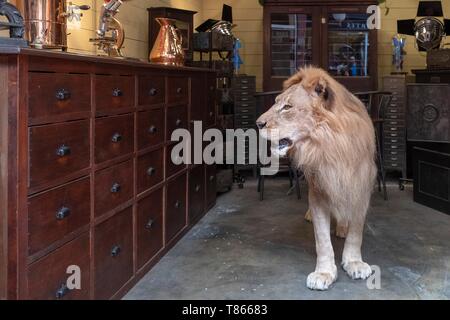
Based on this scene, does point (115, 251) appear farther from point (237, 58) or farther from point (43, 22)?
point (237, 58)

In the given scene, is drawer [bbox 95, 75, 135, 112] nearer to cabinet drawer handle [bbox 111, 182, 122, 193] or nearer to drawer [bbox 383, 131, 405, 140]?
cabinet drawer handle [bbox 111, 182, 122, 193]

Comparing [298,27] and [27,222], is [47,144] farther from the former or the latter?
[298,27]

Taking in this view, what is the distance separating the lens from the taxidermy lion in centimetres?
231

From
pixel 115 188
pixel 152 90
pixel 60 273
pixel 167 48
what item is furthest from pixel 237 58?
pixel 60 273

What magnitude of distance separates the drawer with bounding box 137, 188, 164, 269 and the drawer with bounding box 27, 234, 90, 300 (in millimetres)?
573

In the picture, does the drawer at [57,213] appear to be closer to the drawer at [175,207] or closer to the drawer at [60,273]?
the drawer at [60,273]

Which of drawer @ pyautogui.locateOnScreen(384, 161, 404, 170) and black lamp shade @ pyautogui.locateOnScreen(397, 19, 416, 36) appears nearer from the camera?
drawer @ pyautogui.locateOnScreen(384, 161, 404, 170)

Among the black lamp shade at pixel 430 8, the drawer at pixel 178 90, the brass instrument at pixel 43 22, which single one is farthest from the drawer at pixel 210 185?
the black lamp shade at pixel 430 8

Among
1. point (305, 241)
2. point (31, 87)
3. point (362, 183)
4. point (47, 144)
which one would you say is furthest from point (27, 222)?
point (305, 241)

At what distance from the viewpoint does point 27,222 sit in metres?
1.52

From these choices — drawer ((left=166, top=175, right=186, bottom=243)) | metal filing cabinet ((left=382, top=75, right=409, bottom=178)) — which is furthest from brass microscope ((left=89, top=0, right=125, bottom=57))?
metal filing cabinet ((left=382, top=75, right=409, bottom=178))

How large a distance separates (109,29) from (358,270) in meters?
1.98

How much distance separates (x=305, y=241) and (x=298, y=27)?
131 inches

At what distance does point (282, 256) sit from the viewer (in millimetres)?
2936
